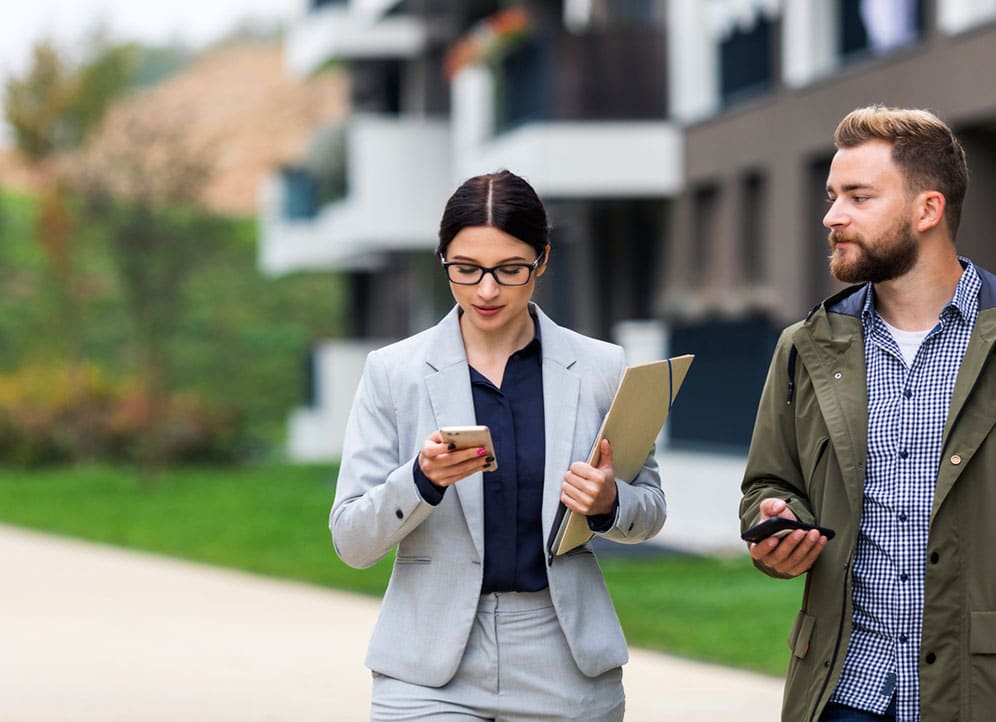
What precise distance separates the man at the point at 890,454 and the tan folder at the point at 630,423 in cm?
23

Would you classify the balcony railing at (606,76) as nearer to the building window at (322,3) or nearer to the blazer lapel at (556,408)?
the building window at (322,3)

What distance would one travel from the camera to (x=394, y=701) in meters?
4.54

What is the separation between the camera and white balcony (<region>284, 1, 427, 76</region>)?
1320 inches

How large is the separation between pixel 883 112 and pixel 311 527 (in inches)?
699

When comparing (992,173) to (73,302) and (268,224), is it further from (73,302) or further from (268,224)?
(73,302)

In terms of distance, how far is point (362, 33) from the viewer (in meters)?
34.3

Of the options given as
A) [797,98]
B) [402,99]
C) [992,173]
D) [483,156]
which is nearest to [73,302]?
[402,99]

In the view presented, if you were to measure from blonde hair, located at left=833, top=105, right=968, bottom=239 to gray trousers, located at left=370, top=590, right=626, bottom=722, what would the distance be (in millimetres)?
1218

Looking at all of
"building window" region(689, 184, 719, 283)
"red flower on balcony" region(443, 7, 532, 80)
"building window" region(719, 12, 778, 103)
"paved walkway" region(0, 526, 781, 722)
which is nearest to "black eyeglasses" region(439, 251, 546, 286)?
"paved walkway" region(0, 526, 781, 722)

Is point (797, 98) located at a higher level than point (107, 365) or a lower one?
higher

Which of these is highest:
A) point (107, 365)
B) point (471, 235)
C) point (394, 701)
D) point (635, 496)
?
point (471, 235)

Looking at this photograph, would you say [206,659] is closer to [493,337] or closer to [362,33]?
[493,337]

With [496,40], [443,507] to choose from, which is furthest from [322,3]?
[443,507]

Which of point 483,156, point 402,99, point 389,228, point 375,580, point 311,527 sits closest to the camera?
point 375,580
